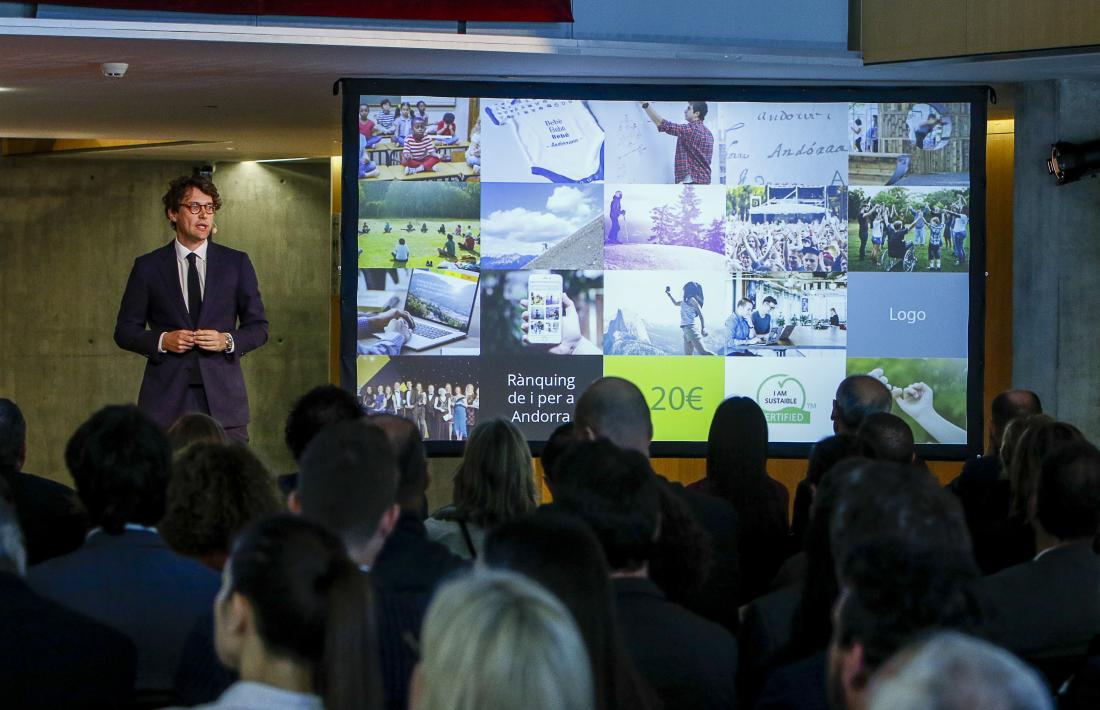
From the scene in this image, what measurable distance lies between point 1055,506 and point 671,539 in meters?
0.90

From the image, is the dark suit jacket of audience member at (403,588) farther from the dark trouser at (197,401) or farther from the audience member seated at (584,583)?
the dark trouser at (197,401)

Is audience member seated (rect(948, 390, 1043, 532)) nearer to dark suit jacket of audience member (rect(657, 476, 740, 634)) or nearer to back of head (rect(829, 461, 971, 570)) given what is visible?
dark suit jacket of audience member (rect(657, 476, 740, 634))

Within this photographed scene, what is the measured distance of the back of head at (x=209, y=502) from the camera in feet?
10.1

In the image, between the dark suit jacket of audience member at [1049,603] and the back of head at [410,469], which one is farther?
the back of head at [410,469]

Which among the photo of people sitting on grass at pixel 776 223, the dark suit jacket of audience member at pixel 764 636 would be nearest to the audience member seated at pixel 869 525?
the dark suit jacket of audience member at pixel 764 636

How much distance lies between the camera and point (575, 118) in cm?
697

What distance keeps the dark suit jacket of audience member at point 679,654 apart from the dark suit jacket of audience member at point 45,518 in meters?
2.20

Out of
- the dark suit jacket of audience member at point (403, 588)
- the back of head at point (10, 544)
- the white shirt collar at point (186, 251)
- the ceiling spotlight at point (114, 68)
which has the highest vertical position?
the ceiling spotlight at point (114, 68)

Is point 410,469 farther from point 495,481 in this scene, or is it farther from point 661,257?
point 661,257

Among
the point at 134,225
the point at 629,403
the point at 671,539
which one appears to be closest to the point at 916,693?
the point at 671,539

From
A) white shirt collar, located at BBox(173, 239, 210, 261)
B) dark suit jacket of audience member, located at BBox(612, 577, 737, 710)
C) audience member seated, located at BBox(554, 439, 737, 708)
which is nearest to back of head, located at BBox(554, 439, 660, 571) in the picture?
audience member seated, located at BBox(554, 439, 737, 708)

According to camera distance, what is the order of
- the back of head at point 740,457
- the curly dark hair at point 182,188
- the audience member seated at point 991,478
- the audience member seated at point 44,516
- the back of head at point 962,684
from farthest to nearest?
the curly dark hair at point 182,188
the back of head at point 740,457
the audience member seated at point 991,478
the audience member seated at point 44,516
the back of head at point 962,684

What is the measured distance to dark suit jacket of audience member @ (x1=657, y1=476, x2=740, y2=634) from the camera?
12.3ft

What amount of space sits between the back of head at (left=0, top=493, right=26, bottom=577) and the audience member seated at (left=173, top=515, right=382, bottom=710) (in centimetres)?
90
